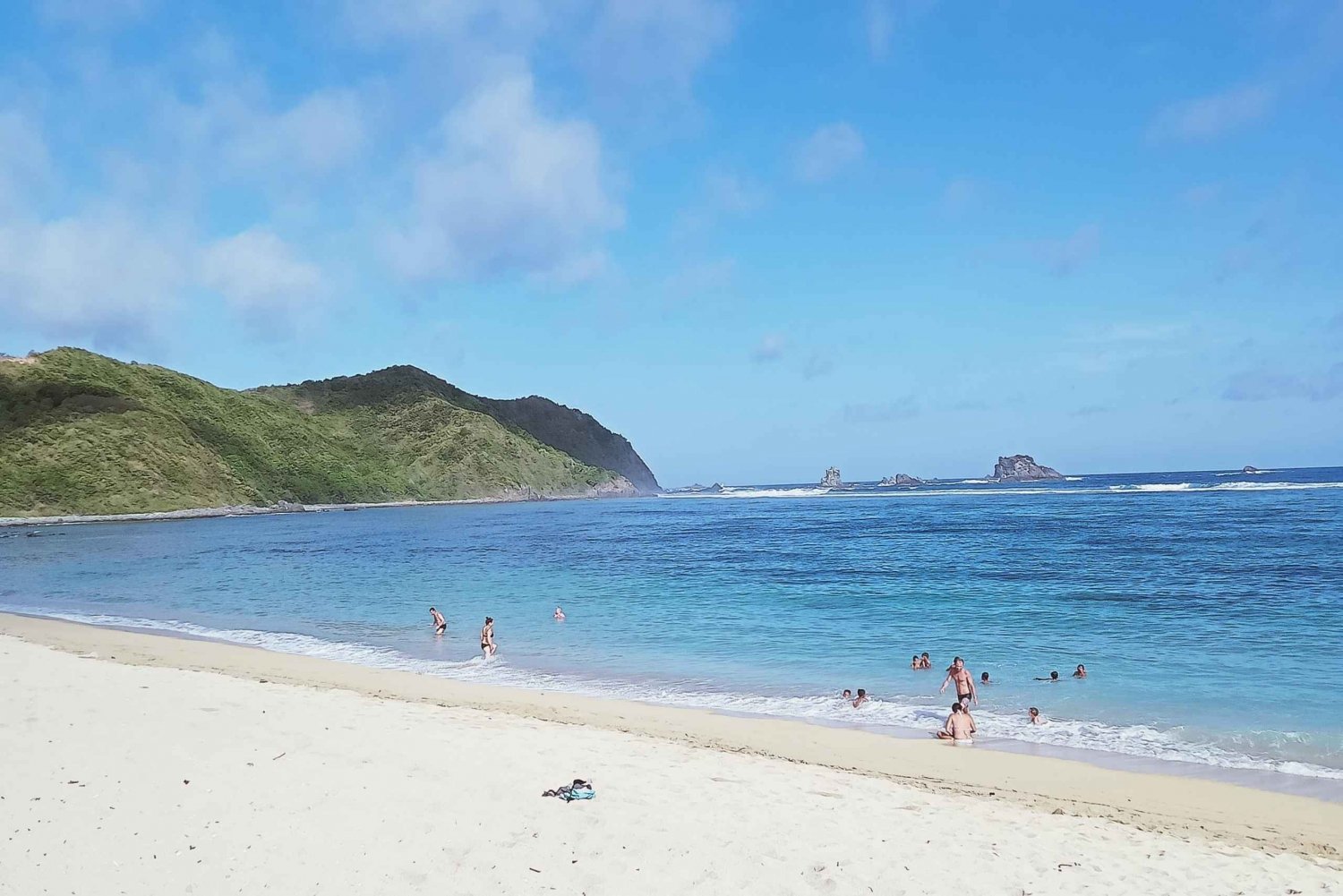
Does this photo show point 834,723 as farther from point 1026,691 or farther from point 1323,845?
point 1323,845

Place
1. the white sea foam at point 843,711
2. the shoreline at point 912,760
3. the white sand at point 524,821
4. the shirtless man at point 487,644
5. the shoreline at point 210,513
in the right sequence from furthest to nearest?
the shoreline at point 210,513 → the shirtless man at point 487,644 → the white sea foam at point 843,711 → the shoreline at point 912,760 → the white sand at point 524,821

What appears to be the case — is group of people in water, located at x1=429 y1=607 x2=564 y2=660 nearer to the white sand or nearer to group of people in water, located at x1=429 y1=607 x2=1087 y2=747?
group of people in water, located at x1=429 y1=607 x2=1087 y2=747

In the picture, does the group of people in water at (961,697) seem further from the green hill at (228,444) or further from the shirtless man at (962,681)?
the green hill at (228,444)

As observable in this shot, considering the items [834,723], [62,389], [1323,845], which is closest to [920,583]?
[834,723]

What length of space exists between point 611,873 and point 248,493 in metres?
127

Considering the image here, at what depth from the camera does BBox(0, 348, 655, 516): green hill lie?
97062 mm

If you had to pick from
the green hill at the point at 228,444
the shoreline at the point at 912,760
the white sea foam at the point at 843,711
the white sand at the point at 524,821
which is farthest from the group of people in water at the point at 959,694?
the green hill at the point at 228,444

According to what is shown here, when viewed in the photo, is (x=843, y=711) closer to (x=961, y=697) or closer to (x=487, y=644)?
(x=961, y=697)

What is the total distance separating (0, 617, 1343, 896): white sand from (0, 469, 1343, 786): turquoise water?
348 centimetres

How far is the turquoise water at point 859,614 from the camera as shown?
13938 mm

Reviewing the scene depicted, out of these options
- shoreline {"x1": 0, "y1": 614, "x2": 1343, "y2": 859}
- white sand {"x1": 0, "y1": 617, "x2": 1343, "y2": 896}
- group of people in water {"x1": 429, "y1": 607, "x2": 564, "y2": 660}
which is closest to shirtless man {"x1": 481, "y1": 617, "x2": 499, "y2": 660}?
group of people in water {"x1": 429, "y1": 607, "x2": 564, "y2": 660}

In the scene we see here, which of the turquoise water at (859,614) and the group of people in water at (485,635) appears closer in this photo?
the turquoise water at (859,614)

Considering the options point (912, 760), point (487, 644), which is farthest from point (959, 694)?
point (487, 644)

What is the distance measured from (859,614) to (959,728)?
11.5 metres
